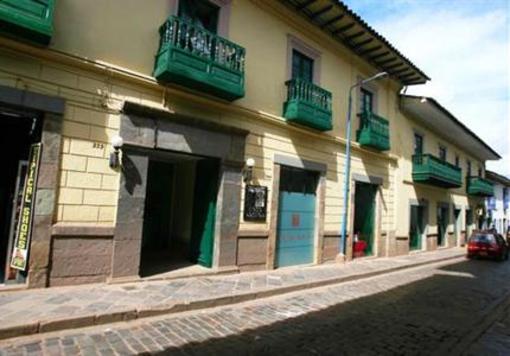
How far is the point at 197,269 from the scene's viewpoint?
27.6ft

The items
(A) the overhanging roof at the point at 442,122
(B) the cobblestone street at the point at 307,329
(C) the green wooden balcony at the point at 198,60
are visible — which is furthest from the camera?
(A) the overhanging roof at the point at 442,122

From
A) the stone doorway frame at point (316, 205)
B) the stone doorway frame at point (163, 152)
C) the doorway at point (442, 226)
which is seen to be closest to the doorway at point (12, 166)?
the stone doorway frame at point (163, 152)

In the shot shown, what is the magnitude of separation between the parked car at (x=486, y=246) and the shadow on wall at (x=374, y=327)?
32.0ft

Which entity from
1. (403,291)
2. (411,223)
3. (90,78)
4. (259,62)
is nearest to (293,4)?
(259,62)

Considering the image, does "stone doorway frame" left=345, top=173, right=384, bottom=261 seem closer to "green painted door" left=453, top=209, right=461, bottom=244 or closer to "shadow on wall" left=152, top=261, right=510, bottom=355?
"shadow on wall" left=152, top=261, right=510, bottom=355

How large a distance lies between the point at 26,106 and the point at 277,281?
6168 millimetres

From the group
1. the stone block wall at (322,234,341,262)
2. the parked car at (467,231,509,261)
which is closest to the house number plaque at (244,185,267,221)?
the stone block wall at (322,234,341,262)

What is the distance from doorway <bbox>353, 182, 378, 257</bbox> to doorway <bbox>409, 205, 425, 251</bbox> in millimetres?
4616

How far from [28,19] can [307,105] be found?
6.89 meters

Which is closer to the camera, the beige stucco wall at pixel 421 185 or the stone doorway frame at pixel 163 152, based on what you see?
the stone doorway frame at pixel 163 152

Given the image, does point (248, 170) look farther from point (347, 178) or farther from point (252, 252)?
point (347, 178)

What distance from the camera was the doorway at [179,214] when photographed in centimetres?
872

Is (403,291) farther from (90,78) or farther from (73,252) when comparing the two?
(90,78)

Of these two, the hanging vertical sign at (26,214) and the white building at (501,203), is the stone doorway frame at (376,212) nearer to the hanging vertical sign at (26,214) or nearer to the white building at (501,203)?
the hanging vertical sign at (26,214)
